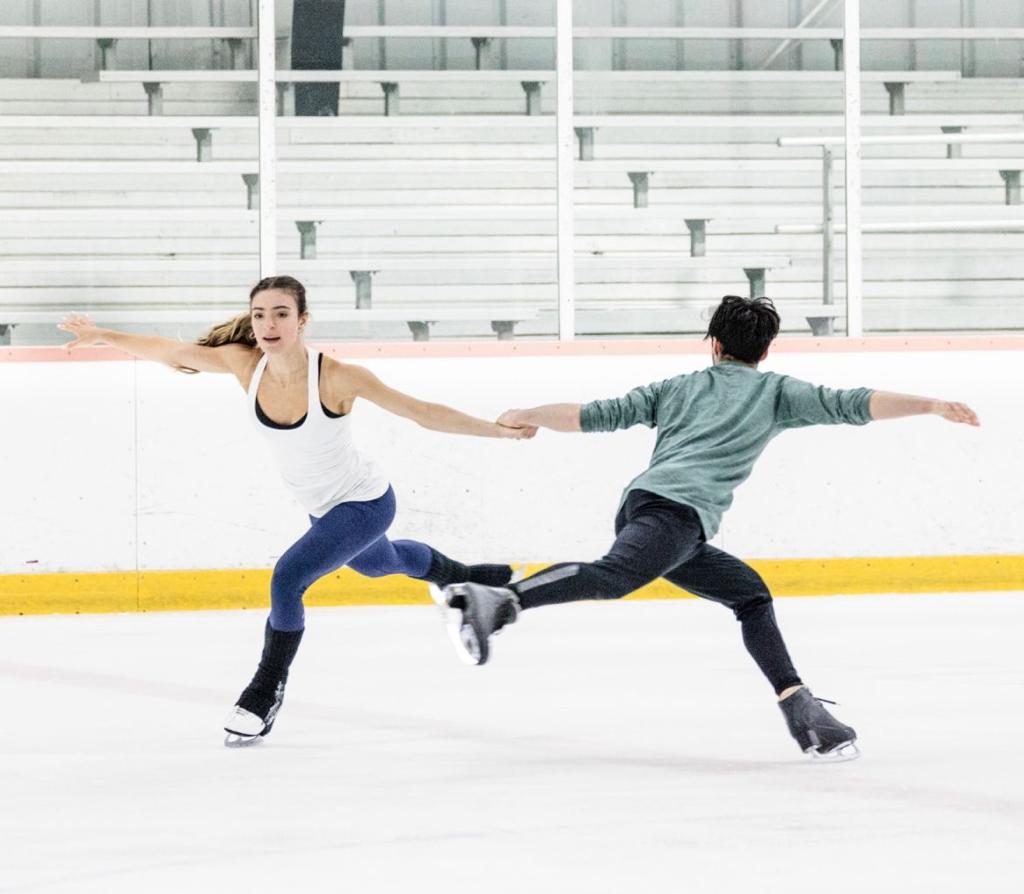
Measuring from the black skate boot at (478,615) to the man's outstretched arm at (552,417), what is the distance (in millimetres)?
412

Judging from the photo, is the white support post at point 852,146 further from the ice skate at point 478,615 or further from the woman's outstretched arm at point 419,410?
the ice skate at point 478,615

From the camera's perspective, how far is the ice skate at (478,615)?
10.5 ft

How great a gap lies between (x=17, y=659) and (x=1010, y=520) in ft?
14.6

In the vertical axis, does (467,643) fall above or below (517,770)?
above

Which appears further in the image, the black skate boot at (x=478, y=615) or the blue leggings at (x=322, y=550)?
the blue leggings at (x=322, y=550)

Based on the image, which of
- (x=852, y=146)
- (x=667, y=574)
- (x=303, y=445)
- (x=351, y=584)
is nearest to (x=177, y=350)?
(x=303, y=445)

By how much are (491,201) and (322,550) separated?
4.22 metres

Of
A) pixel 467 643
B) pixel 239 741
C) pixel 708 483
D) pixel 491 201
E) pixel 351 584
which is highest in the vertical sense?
pixel 491 201

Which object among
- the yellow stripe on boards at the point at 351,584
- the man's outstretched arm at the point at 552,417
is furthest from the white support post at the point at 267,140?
the man's outstretched arm at the point at 552,417

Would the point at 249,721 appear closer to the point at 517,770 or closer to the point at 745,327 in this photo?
the point at 517,770

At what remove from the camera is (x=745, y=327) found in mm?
3541

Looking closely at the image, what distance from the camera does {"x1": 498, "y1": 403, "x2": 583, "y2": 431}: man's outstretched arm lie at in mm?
3471

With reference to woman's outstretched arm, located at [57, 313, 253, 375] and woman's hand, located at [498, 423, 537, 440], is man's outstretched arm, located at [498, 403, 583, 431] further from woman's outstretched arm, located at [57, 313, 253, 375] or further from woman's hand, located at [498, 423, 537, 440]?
woman's outstretched arm, located at [57, 313, 253, 375]

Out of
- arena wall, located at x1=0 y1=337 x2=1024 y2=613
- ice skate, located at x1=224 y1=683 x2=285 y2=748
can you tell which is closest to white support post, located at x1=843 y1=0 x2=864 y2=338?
arena wall, located at x1=0 y1=337 x2=1024 y2=613
